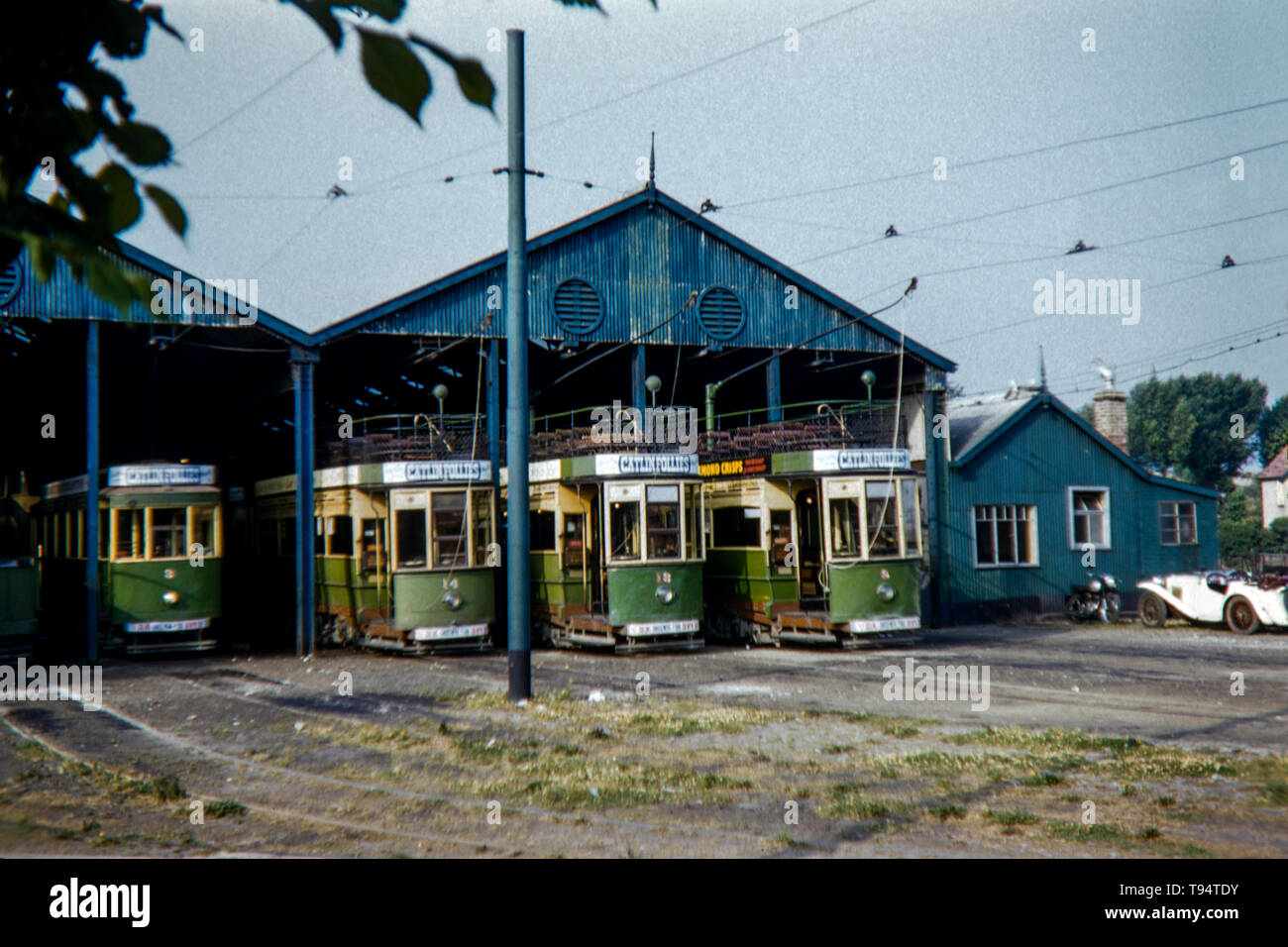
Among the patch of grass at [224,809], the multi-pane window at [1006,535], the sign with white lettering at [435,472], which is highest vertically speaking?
the sign with white lettering at [435,472]

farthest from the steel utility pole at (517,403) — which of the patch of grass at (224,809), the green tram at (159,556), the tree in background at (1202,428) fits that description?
the tree in background at (1202,428)

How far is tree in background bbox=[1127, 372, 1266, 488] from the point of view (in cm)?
8375

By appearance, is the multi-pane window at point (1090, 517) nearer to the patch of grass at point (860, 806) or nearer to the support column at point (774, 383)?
the support column at point (774, 383)

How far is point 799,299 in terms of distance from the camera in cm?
2672

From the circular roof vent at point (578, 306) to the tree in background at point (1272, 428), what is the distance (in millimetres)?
76947

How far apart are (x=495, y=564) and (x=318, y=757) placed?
32.9 feet

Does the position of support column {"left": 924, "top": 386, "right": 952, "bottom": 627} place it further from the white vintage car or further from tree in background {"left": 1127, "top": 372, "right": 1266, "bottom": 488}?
tree in background {"left": 1127, "top": 372, "right": 1266, "bottom": 488}

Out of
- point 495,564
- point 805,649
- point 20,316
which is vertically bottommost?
point 805,649

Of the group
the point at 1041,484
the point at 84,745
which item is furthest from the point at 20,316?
the point at 1041,484

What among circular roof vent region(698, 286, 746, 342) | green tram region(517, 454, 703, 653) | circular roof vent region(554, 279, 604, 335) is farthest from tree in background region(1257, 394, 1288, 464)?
green tram region(517, 454, 703, 653)

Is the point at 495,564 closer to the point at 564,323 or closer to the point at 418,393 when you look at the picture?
the point at 564,323

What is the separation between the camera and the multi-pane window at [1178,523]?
100 ft

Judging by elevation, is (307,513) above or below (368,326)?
below
